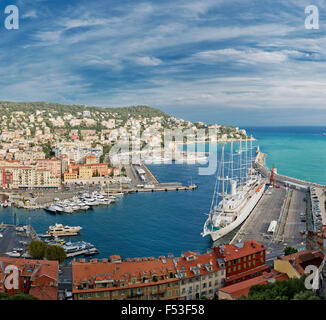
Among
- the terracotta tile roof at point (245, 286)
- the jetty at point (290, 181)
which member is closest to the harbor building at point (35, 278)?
the terracotta tile roof at point (245, 286)

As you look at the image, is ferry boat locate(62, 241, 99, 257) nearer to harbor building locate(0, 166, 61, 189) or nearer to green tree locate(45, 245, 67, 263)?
green tree locate(45, 245, 67, 263)

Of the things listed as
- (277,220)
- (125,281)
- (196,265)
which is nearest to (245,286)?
(196,265)

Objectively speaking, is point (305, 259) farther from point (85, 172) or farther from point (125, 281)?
point (85, 172)

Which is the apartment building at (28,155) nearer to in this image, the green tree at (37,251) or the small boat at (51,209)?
the small boat at (51,209)

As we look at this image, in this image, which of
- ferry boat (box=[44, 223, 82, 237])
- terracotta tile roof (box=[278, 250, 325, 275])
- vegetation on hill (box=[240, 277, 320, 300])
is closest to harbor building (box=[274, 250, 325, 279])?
terracotta tile roof (box=[278, 250, 325, 275])
